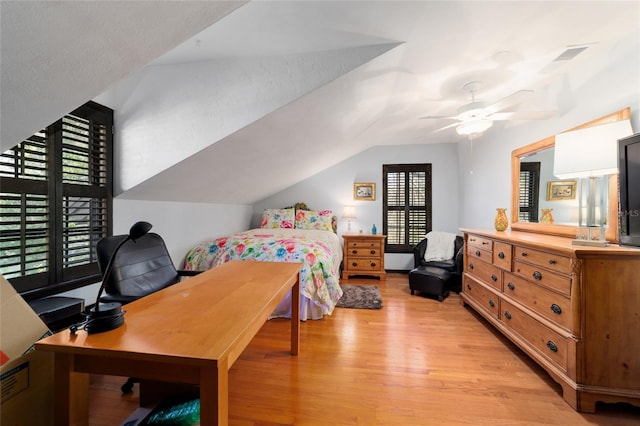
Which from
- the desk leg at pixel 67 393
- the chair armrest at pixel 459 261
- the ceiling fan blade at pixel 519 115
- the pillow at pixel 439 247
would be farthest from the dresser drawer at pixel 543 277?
the desk leg at pixel 67 393

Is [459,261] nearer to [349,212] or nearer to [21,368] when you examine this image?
[349,212]

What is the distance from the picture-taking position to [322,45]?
6.20ft

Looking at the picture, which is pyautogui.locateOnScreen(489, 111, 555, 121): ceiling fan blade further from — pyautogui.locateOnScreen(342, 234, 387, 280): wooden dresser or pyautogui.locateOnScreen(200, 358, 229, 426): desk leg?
pyautogui.locateOnScreen(200, 358, 229, 426): desk leg

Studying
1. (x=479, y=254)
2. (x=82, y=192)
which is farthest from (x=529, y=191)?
(x=82, y=192)

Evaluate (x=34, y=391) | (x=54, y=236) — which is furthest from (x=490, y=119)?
(x=54, y=236)

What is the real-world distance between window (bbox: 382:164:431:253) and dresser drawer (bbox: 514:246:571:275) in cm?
257

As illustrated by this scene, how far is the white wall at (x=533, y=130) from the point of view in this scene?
5.91ft

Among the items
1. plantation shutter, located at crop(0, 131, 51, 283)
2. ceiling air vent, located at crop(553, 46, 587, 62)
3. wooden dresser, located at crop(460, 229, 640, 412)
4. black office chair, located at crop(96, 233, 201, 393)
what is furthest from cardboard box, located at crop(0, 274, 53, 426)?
ceiling air vent, located at crop(553, 46, 587, 62)

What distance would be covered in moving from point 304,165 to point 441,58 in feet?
7.69

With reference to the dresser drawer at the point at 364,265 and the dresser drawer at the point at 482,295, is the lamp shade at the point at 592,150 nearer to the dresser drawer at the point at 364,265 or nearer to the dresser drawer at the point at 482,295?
the dresser drawer at the point at 482,295

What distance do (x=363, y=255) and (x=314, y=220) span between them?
1006 mm

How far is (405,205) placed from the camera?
15.5 feet

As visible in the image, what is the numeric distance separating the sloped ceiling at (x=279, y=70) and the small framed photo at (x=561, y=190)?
68 cm

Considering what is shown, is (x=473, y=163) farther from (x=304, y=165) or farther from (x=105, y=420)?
(x=105, y=420)
